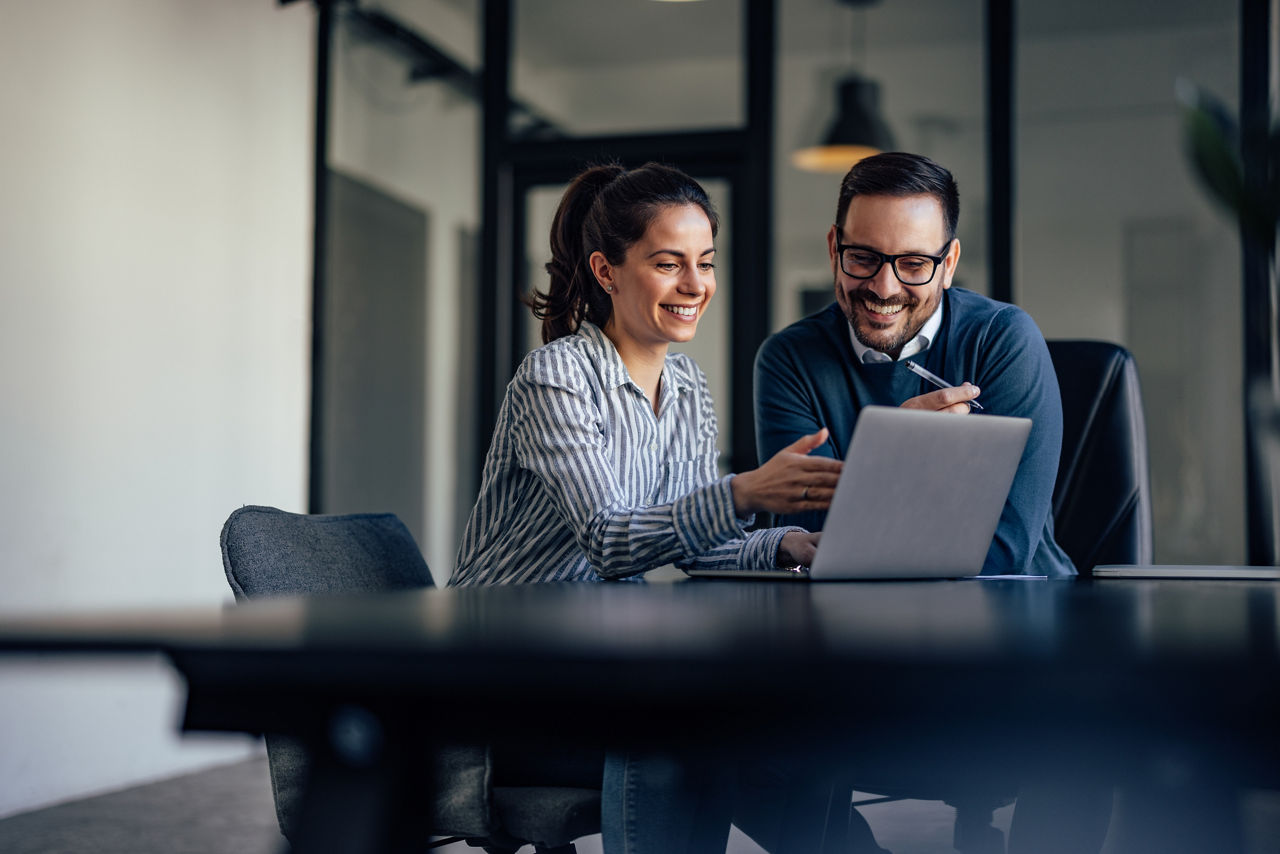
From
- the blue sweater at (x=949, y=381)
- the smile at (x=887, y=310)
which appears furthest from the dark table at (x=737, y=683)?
the smile at (x=887, y=310)

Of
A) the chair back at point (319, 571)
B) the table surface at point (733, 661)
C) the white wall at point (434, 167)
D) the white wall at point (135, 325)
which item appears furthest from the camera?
the white wall at point (434, 167)

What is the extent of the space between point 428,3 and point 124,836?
2.99 metres

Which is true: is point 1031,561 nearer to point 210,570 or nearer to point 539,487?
point 539,487

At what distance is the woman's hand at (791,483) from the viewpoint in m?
1.24

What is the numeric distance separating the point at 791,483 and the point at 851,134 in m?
2.94

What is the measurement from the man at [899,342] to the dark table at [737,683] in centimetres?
119

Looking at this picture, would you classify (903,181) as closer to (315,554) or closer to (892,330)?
(892,330)

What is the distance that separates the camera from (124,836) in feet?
9.50

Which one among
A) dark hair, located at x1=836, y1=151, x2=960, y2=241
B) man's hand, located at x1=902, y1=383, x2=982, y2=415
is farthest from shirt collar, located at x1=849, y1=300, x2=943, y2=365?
man's hand, located at x1=902, y1=383, x2=982, y2=415

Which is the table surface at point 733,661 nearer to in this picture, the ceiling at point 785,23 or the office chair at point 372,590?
the office chair at point 372,590

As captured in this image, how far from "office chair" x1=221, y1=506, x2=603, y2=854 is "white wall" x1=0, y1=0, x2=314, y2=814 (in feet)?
5.10

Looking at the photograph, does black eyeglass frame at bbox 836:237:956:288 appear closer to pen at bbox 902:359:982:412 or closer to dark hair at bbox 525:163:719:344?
pen at bbox 902:359:982:412

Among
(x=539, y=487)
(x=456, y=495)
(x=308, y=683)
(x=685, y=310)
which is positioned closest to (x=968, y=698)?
(x=308, y=683)

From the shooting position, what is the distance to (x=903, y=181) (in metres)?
1.89
